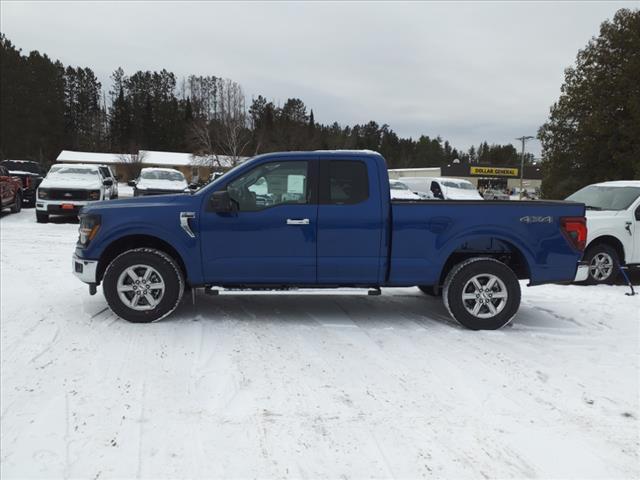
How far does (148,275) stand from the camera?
526 centimetres

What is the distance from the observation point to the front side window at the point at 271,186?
5273 mm

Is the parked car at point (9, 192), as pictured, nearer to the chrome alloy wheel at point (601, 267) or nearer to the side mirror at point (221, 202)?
the side mirror at point (221, 202)

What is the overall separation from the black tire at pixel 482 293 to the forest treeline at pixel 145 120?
137 ft

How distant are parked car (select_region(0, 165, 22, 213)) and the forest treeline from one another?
28969 millimetres

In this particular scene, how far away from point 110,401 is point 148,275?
194cm

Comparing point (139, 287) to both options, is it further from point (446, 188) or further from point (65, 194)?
point (446, 188)

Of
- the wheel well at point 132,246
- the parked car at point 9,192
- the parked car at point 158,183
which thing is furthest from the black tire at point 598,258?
the parked car at point 9,192

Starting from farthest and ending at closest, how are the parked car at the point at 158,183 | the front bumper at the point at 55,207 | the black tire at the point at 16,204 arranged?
the parked car at the point at 158,183
the black tire at the point at 16,204
the front bumper at the point at 55,207

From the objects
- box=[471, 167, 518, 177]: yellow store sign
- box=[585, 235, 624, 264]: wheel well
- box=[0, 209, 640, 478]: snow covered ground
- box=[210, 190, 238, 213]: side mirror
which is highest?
box=[471, 167, 518, 177]: yellow store sign

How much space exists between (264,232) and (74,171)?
45.3 feet

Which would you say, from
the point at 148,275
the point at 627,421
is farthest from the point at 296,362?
the point at 627,421

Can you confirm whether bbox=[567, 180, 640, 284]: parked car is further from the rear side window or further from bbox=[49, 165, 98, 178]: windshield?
bbox=[49, 165, 98, 178]: windshield

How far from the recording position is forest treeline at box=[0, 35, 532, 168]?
58750mm

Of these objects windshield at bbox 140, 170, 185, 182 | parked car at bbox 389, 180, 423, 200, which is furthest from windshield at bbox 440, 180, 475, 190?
windshield at bbox 140, 170, 185, 182
